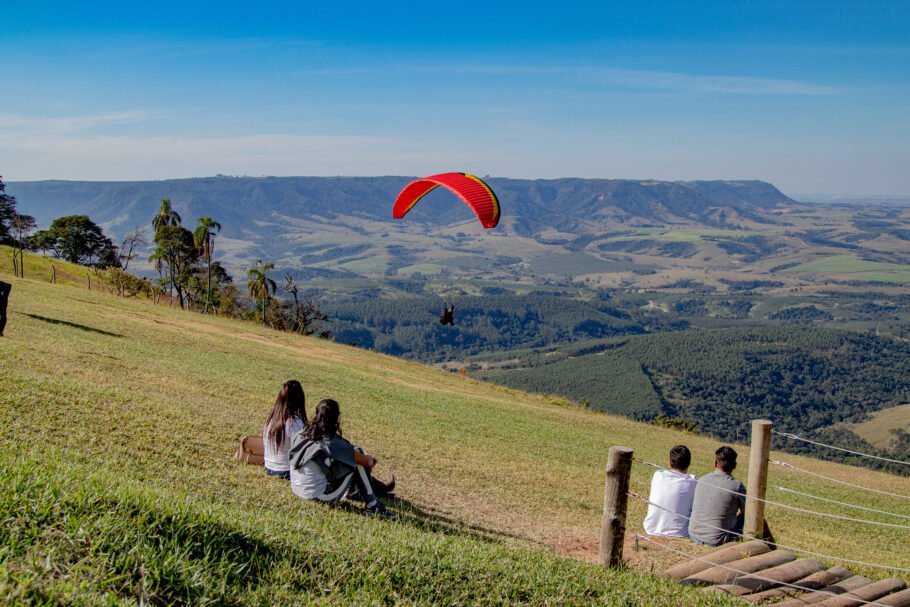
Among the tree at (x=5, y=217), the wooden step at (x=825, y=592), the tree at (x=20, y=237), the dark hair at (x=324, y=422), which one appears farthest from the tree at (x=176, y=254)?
the wooden step at (x=825, y=592)

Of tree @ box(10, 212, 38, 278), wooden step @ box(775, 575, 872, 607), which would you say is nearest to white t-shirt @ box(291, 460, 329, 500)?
wooden step @ box(775, 575, 872, 607)

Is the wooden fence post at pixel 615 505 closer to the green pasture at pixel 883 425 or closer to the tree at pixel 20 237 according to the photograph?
the tree at pixel 20 237

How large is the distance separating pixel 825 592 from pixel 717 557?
1.21 metres

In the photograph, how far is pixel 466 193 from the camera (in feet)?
59.2

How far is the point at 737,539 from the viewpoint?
9.18 meters

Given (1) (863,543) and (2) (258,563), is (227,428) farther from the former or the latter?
(1) (863,543)

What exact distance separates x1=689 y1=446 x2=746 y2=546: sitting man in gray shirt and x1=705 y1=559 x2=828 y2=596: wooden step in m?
1.27

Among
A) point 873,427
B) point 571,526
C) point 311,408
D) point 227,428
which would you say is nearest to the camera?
point 571,526

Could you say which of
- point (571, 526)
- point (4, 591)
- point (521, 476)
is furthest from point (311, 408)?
point (4, 591)

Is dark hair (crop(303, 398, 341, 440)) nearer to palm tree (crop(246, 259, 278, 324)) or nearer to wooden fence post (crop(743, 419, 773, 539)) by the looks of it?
wooden fence post (crop(743, 419, 773, 539))

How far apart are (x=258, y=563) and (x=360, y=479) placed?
3567 millimetres

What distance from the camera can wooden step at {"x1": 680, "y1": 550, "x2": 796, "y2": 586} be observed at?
297 inches

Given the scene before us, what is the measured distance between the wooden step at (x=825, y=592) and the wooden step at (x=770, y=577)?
0.24 metres

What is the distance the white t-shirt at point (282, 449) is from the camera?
9617mm
